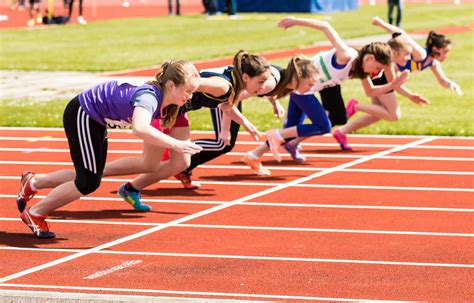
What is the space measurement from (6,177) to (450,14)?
3257cm

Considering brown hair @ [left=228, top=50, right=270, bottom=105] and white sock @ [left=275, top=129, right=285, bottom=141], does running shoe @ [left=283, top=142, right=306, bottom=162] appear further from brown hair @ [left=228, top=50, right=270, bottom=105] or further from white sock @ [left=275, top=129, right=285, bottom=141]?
brown hair @ [left=228, top=50, right=270, bottom=105]

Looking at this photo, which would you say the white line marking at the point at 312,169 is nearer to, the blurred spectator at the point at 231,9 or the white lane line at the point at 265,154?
the white lane line at the point at 265,154

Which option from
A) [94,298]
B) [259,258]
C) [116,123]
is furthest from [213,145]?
[94,298]

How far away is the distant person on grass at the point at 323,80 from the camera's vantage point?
1195cm

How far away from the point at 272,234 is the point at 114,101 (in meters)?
1.59

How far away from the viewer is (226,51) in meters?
26.3

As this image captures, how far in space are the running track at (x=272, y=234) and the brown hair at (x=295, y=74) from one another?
0.90 m

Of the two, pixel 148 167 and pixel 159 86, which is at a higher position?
pixel 159 86

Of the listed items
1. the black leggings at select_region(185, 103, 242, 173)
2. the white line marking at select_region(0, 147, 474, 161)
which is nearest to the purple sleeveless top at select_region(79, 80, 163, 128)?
the black leggings at select_region(185, 103, 242, 173)

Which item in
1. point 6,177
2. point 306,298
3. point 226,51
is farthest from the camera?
point 226,51

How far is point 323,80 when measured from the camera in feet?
40.8

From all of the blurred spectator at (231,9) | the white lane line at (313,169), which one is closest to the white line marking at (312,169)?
the white lane line at (313,169)

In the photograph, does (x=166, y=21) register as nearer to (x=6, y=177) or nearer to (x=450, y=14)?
(x=450, y=14)

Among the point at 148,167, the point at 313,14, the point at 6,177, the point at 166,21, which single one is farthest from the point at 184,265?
the point at 313,14
